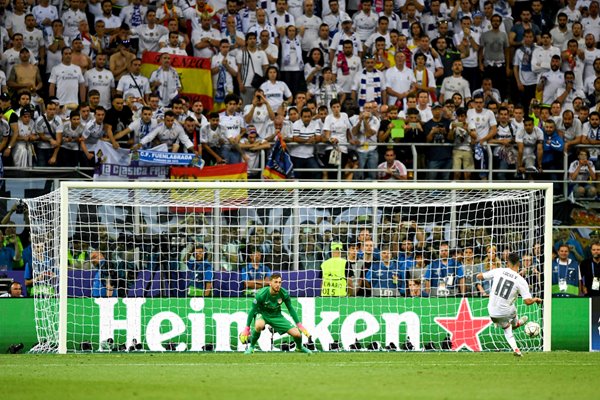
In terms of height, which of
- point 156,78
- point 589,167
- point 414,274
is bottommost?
point 414,274

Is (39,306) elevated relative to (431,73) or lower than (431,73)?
lower

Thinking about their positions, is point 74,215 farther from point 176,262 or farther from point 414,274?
point 414,274

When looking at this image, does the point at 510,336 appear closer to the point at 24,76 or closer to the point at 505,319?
the point at 505,319

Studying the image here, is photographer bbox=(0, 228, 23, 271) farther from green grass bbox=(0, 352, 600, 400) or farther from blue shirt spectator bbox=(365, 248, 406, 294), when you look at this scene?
blue shirt spectator bbox=(365, 248, 406, 294)

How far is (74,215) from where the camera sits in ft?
71.8

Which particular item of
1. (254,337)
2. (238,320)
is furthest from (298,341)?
(238,320)

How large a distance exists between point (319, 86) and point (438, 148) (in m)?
3.08

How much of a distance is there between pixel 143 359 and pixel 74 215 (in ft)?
15.1

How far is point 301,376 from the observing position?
15148 millimetres

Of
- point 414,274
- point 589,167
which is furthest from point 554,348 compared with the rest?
point 589,167

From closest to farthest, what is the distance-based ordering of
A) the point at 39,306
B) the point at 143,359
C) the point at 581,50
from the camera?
1. the point at 143,359
2. the point at 39,306
3. the point at 581,50

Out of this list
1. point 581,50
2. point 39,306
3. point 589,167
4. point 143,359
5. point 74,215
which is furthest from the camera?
point 581,50

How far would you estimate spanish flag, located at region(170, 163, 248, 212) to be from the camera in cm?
2108

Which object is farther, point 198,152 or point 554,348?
point 198,152
